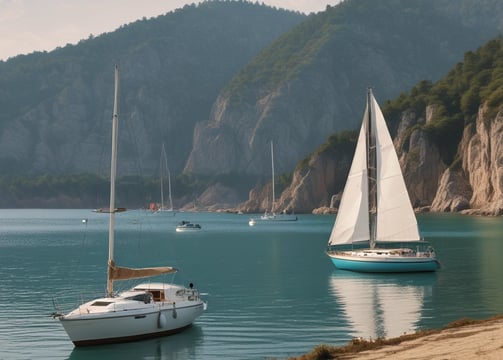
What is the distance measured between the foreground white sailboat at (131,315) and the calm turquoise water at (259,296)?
1.77 feet

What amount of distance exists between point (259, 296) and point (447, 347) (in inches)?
987

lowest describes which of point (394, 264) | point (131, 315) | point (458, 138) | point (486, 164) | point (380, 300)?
point (380, 300)

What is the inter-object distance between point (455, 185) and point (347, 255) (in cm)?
11181

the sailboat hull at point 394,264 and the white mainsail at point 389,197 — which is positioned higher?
the white mainsail at point 389,197

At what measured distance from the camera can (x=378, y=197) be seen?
59.9m

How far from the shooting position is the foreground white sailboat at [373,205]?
59.0 meters

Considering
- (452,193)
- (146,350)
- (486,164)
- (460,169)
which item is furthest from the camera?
(460,169)

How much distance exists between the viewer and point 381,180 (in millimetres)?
60406

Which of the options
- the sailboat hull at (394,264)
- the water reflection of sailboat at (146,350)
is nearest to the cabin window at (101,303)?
the water reflection of sailboat at (146,350)

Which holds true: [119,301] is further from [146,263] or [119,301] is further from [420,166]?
[420,166]

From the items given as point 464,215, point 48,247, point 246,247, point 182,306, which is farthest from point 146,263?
point 464,215

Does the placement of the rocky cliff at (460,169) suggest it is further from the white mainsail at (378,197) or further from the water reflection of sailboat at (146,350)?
the water reflection of sailboat at (146,350)

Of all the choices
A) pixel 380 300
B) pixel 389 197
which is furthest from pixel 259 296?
pixel 389 197

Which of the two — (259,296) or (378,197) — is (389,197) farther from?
(259,296)
